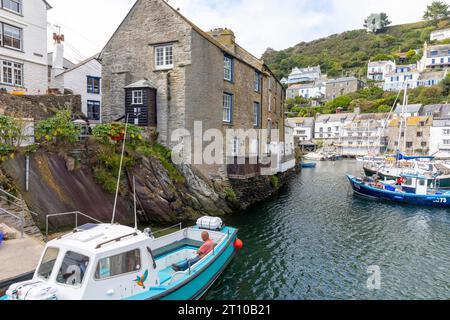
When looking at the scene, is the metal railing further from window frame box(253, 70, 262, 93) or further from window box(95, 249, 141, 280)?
window frame box(253, 70, 262, 93)

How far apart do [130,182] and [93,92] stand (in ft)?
62.2

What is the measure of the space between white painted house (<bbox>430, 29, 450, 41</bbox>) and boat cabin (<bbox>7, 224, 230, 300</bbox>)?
164 meters

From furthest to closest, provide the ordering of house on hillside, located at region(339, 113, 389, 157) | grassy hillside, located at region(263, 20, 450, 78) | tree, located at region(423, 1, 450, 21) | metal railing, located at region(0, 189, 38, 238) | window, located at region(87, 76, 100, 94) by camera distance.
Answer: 1. tree, located at region(423, 1, 450, 21)
2. grassy hillside, located at region(263, 20, 450, 78)
3. house on hillside, located at region(339, 113, 389, 157)
4. window, located at region(87, 76, 100, 94)
5. metal railing, located at region(0, 189, 38, 238)

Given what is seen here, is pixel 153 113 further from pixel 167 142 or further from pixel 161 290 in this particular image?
pixel 161 290

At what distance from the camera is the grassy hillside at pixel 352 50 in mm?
139375

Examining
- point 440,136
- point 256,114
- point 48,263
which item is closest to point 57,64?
point 256,114

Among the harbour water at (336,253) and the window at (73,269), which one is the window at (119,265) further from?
the harbour water at (336,253)

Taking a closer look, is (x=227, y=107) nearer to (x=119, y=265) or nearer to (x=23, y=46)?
(x=119, y=265)

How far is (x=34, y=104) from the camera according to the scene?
69.0 ft

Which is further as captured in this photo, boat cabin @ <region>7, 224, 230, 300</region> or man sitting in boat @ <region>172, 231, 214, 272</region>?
man sitting in boat @ <region>172, 231, 214, 272</region>

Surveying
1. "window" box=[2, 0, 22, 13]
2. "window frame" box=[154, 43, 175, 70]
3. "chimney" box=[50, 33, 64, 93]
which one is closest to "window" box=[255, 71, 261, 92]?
"window frame" box=[154, 43, 175, 70]

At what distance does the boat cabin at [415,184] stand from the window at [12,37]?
123 ft

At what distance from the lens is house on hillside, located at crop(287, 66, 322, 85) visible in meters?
138

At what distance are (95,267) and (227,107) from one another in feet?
61.4
